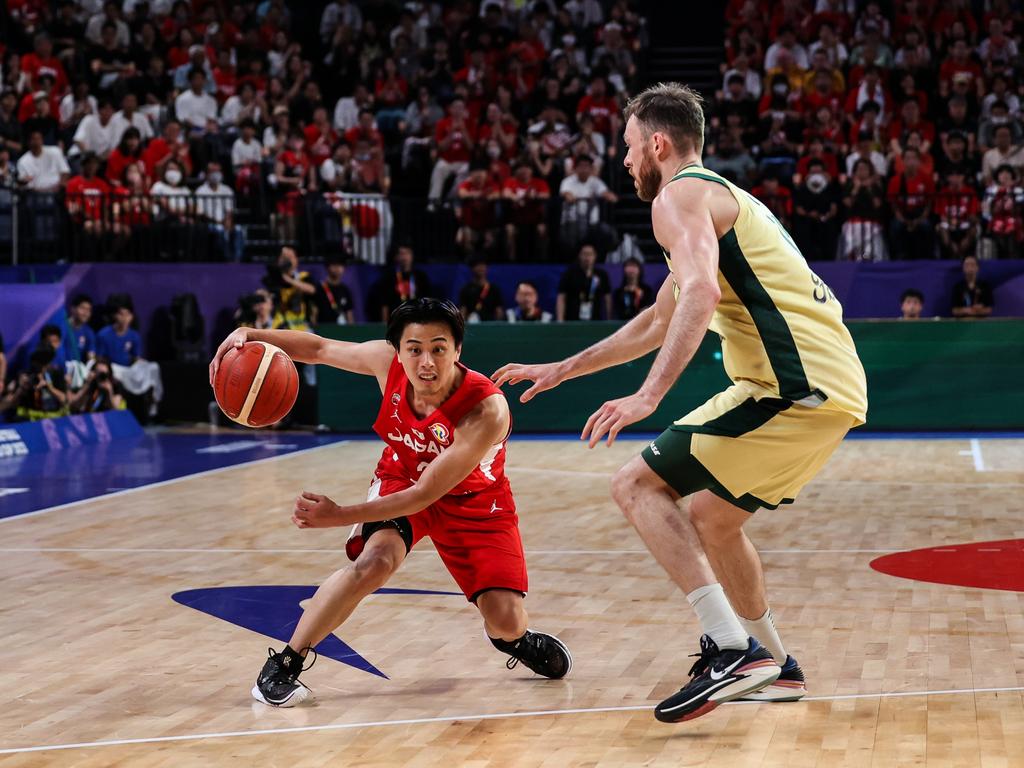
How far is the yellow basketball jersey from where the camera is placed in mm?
4809

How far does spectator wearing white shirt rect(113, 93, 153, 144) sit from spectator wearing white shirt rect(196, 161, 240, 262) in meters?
1.54

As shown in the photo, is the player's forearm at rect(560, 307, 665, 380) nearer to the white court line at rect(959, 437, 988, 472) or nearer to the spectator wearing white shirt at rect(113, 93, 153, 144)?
the white court line at rect(959, 437, 988, 472)

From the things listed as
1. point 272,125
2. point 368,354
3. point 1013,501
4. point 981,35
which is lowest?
point 1013,501

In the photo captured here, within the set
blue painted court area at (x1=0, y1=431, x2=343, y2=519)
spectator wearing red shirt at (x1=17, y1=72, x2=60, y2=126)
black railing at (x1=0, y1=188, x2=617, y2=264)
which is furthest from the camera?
spectator wearing red shirt at (x1=17, y1=72, x2=60, y2=126)

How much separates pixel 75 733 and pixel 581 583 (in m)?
3.36

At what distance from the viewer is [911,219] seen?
1739 centimetres

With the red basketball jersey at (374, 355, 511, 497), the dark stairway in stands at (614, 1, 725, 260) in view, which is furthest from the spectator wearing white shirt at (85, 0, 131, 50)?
the red basketball jersey at (374, 355, 511, 497)

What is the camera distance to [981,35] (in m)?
20.5

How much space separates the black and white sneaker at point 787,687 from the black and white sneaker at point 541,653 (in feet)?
2.42

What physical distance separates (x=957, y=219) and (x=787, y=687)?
43.6ft

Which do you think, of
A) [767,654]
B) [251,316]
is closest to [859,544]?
[767,654]

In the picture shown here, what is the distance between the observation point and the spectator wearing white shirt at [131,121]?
764 inches

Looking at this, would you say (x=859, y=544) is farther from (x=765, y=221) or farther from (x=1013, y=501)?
(x=765, y=221)

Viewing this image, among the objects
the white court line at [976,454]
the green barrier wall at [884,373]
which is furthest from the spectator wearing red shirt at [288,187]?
the white court line at [976,454]
